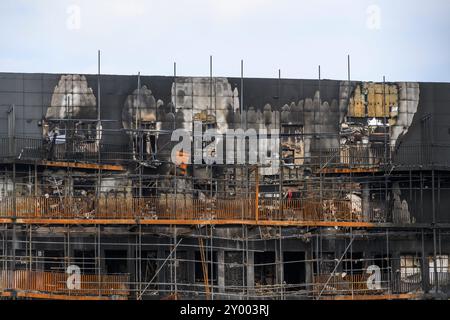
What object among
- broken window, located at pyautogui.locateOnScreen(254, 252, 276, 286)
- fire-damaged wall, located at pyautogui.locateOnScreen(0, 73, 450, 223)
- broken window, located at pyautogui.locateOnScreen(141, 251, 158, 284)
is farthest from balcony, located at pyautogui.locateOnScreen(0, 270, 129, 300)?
broken window, located at pyautogui.locateOnScreen(254, 252, 276, 286)

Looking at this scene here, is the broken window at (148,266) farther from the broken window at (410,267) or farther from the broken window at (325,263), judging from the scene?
the broken window at (410,267)

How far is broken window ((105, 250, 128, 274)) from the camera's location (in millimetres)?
62094

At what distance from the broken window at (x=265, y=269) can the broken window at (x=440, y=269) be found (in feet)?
20.7

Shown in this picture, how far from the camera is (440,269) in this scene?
62438mm

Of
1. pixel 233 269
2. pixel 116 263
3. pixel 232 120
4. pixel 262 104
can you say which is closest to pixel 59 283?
pixel 116 263

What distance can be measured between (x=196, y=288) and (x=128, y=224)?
→ 3855mm

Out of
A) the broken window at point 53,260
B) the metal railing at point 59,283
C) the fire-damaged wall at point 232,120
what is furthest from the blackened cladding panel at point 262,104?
the metal railing at point 59,283

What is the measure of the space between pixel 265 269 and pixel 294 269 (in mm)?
1578

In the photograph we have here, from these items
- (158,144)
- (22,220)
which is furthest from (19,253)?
(158,144)

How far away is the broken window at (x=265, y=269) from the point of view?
62.5 meters

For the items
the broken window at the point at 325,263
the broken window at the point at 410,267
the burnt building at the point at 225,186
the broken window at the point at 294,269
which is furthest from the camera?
the broken window at the point at 294,269

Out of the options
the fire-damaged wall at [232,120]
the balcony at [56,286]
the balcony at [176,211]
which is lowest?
the balcony at [56,286]

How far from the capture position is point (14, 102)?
204 ft

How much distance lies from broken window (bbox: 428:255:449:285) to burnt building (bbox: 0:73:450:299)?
112mm
